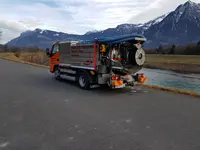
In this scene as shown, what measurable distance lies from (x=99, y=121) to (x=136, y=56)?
13.9 feet

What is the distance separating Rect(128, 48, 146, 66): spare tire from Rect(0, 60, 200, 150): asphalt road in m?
1.42

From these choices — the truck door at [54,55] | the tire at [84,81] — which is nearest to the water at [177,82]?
the truck door at [54,55]

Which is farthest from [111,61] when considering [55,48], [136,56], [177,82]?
[177,82]

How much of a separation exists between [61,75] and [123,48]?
13.9ft

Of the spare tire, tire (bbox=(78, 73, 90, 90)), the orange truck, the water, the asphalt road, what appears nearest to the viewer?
the asphalt road

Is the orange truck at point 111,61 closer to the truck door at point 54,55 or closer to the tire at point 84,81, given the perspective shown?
the tire at point 84,81

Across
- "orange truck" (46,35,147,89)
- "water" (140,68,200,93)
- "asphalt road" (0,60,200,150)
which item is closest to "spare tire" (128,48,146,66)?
"orange truck" (46,35,147,89)

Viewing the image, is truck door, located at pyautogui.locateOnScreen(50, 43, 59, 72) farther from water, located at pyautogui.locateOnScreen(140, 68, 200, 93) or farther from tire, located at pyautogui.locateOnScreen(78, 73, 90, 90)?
water, located at pyautogui.locateOnScreen(140, 68, 200, 93)

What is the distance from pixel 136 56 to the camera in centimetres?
859

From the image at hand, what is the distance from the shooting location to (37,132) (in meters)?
4.53

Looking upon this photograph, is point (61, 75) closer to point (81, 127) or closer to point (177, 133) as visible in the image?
point (81, 127)

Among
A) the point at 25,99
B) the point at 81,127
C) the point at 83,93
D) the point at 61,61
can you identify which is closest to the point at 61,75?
the point at 61,61

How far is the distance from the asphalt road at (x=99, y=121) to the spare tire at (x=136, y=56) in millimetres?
1416

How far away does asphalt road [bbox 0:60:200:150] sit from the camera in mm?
4031
